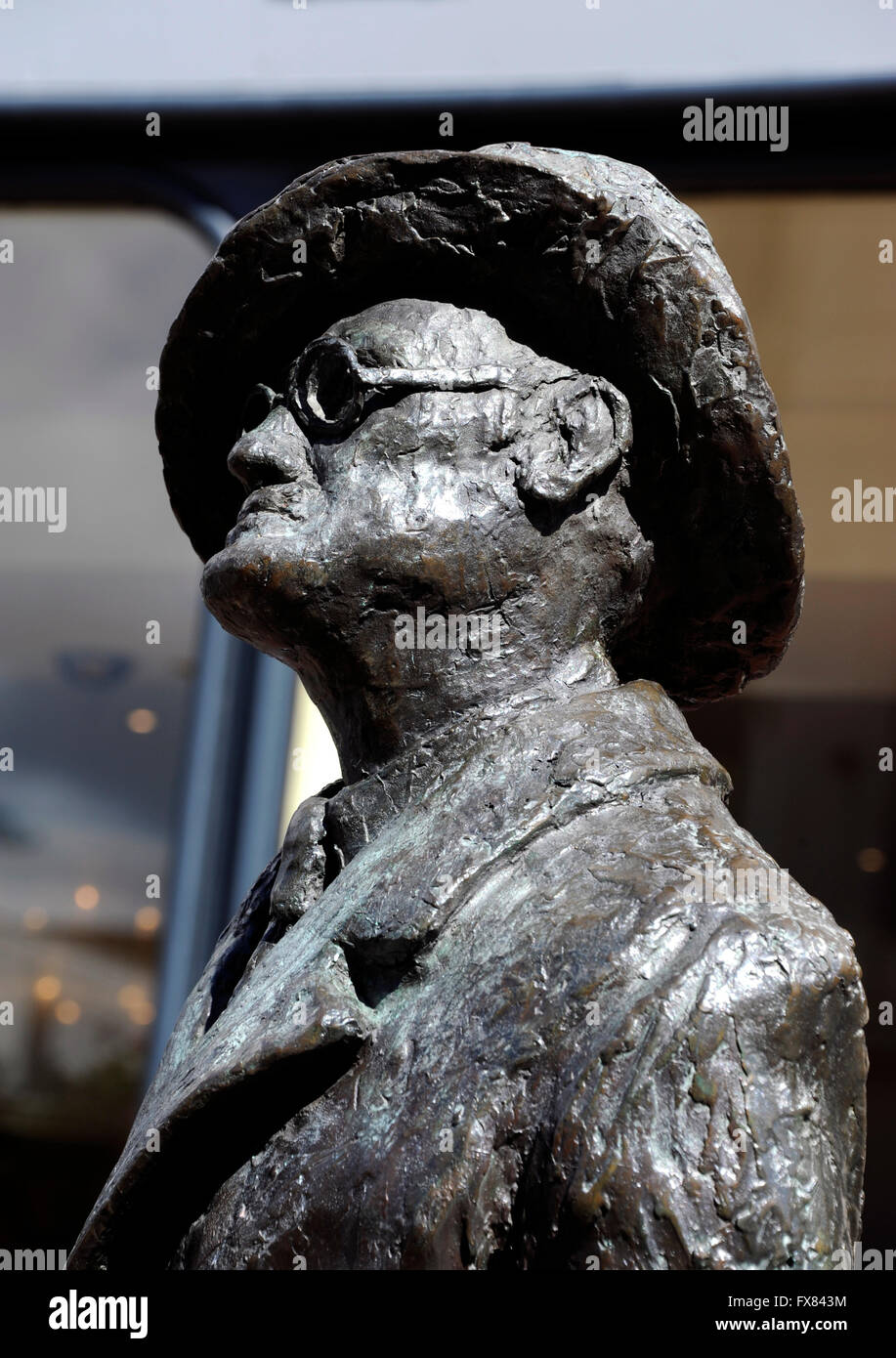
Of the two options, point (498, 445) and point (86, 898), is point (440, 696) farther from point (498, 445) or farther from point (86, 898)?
point (86, 898)

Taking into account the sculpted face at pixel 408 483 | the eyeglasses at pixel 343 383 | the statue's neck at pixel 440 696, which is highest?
the eyeglasses at pixel 343 383

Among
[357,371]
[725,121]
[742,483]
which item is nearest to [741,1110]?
[742,483]

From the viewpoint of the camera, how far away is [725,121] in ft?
18.5

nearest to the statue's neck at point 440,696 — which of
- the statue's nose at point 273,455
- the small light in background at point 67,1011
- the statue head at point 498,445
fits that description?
the statue head at point 498,445

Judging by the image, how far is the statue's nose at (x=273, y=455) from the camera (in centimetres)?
297

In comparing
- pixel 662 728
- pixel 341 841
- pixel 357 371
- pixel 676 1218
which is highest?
pixel 357 371

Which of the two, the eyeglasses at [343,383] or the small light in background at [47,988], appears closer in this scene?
the eyeglasses at [343,383]

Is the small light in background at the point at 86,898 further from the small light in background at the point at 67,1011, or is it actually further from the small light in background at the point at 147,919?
the small light in background at the point at 67,1011

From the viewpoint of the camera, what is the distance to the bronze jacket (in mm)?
2008

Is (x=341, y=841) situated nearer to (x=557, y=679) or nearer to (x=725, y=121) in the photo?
(x=557, y=679)

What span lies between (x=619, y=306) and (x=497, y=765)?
3.13ft

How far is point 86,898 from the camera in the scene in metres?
7.05

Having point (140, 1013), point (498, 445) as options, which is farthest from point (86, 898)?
point (498, 445)
